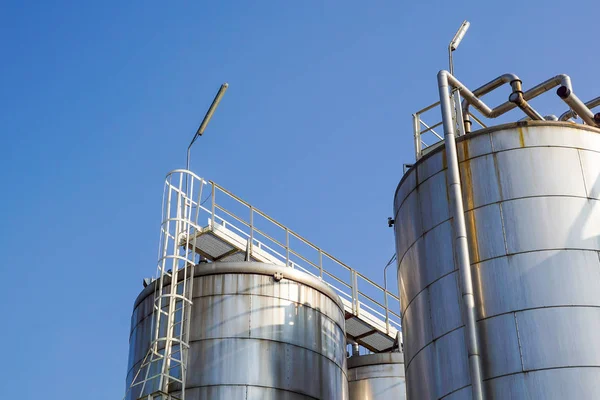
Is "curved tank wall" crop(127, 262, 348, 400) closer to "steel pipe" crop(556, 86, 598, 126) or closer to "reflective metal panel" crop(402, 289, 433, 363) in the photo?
"reflective metal panel" crop(402, 289, 433, 363)

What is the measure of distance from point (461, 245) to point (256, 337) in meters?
5.95

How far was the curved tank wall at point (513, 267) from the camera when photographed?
42.7 feet

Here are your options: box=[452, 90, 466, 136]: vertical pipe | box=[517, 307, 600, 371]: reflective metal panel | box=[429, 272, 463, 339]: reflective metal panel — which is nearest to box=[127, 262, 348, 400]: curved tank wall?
box=[429, 272, 463, 339]: reflective metal panel

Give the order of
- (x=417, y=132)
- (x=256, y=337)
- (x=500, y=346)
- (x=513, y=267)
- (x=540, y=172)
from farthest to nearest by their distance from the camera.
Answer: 1. (x=417, y=132)
2. (x=256, y=337)
3. (x=540, y=172)
4. (x=513, y=267)
5. (x=500, y=346)

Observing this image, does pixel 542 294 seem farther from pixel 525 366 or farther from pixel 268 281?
pixel 268 281

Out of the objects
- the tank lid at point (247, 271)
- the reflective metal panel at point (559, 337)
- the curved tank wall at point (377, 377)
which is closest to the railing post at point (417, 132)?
the tank lid at point (247, 271)

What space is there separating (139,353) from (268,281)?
10.5 ft

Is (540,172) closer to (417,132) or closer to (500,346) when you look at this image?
(500,346)

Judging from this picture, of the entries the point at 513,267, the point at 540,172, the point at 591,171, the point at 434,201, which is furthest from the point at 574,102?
the point at 513,267

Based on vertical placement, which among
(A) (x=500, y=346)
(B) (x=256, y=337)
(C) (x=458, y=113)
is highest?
(C) (x=458, y=113)

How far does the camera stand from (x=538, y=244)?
13906 mm

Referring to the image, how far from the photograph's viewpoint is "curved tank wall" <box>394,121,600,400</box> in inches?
512

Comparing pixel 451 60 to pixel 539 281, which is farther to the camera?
pixel 451 60

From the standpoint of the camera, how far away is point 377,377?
24.9 m
